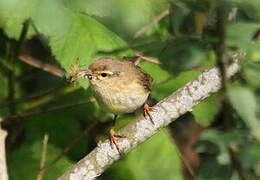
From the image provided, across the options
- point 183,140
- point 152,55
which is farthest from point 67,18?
point 183,140

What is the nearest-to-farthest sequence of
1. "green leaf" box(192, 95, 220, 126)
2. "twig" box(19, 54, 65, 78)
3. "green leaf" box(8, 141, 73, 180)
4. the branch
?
1. the branch
2. "green leaf" box(192, 95, 220, 126)
3. "green leaf" box(8, 141, 73, 180)
4. "twig" box(19, 54, 65, 78)

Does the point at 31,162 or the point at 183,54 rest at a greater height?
the point at 183,54

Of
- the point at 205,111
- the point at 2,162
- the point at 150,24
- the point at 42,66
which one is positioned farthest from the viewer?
the point at 42,66

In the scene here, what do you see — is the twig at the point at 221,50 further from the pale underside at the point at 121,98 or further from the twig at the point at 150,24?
the twig at the point at 150,24

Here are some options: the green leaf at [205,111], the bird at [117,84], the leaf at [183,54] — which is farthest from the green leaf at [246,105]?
the green leaf at [205,111]

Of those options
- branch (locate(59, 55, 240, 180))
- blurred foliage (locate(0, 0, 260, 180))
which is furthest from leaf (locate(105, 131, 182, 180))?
branch (locate(59, 55, 240, 180))

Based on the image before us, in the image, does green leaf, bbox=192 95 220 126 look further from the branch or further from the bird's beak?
the branch

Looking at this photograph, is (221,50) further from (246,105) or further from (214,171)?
(214,171)

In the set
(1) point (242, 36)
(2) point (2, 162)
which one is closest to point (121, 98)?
(2) point (2, 162)
